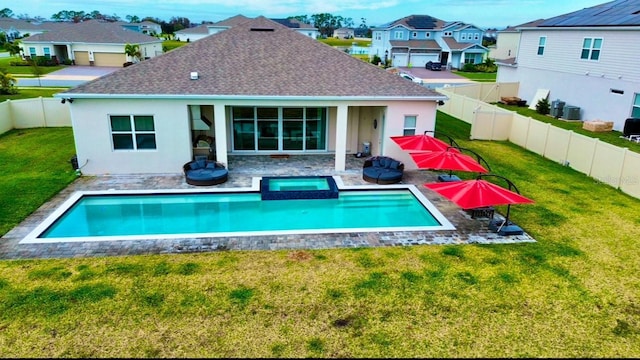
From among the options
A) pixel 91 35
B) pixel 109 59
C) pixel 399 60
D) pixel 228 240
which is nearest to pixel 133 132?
pixel 228 240

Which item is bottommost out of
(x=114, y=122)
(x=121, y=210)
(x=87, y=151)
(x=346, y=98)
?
(x=121, y=210)

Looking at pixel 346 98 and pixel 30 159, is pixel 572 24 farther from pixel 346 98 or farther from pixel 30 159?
pixel 30 159

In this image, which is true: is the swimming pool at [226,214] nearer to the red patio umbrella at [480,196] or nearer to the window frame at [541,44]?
the red patio umbrella at [480,196]

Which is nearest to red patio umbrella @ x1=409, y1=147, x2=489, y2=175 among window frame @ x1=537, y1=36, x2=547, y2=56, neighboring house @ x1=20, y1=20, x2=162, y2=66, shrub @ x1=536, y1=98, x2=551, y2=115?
shrub @ x1=536, y1=98, x2=551, y2=115

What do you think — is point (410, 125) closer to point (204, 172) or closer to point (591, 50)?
point (204, 172)

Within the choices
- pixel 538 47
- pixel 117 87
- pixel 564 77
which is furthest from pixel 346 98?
pixel 538 47

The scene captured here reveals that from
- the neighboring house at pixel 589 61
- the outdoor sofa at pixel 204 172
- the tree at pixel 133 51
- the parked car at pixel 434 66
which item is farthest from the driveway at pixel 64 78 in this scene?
the parked car at pixel 434 66

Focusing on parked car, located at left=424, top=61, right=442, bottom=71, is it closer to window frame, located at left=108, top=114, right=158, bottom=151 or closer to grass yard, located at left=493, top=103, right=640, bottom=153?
grass yard, located at left=493, top=103, right=640, bottom=153
